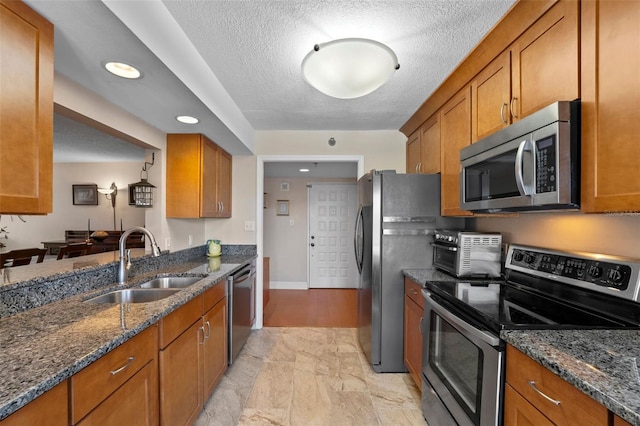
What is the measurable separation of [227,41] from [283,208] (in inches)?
152

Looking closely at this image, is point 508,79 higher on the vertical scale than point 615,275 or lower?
higher

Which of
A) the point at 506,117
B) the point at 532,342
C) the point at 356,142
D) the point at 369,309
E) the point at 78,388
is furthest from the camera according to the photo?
the point at 356,142

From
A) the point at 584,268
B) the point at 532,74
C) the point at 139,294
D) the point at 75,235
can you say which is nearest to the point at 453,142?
the point at 532,74

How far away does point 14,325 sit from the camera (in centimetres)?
113

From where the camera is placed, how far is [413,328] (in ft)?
7.05

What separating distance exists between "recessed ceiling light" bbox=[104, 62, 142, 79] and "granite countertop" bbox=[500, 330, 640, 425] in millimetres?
2054

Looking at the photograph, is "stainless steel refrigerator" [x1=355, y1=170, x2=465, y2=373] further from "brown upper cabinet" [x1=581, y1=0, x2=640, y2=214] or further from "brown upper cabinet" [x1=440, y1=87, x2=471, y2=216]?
"brown upper cabinet" [x1=581, y1=0, x2=640, y2=214]

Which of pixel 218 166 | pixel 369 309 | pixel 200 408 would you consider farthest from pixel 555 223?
pixel 218 166

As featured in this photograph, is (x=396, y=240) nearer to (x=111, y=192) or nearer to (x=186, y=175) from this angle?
(x=186, y=175)

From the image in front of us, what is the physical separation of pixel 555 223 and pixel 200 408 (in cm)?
240

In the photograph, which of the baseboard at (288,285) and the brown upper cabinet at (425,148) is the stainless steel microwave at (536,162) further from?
the baseboard at (288,285)

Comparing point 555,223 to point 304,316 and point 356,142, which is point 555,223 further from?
point 304,316

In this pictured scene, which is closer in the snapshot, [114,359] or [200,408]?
[114,359]

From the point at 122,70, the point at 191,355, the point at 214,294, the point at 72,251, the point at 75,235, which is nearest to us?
the point at 122,70
